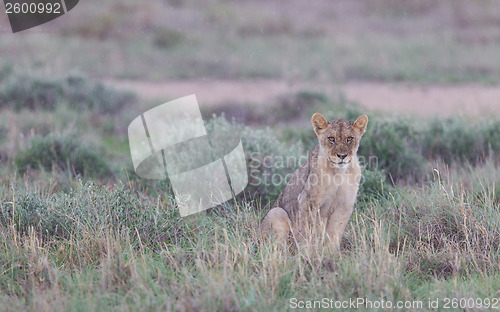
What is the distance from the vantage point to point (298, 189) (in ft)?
19.5

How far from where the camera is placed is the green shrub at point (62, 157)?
29.2ft

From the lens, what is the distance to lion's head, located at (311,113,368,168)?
5.54m

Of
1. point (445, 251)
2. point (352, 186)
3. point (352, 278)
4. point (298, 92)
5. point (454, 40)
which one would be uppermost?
point (352, 186)

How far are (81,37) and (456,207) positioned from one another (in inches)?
726

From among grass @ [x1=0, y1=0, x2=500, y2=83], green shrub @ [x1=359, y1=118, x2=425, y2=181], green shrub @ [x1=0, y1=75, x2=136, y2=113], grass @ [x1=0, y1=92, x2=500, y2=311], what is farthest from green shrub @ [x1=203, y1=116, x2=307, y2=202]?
grass @ [x1=0, y1=0, x2=500, y2=83]

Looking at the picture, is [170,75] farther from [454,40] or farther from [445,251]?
[445,251]

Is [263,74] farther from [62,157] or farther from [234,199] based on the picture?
[234,199]

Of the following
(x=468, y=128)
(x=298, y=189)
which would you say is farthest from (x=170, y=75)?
(x=298, y=189)

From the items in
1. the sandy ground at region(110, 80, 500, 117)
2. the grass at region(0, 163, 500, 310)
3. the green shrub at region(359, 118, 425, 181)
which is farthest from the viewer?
the sandy ground at region(110, 80, 500, 117)

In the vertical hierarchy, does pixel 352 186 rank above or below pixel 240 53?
above

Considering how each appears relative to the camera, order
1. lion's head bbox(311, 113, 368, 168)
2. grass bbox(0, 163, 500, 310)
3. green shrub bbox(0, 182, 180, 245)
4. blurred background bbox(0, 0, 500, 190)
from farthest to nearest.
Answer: blurred background bbox(0, 0, 500, 190) < green shrub bbox(0, 182, 180, 245) < lion's head bbox(311, 113, 368, 168) < grass bbox(0, 163, 500, 310)

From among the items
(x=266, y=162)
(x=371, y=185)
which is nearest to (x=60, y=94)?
(x=266, y=162)

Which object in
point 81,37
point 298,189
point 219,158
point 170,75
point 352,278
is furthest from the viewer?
point 81,37

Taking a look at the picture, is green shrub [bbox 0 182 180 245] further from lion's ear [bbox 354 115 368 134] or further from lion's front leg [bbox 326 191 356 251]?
lion's ear [bbox 354 115 368 134]
